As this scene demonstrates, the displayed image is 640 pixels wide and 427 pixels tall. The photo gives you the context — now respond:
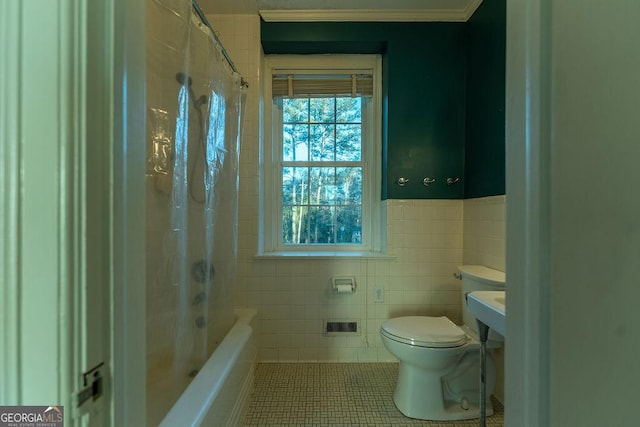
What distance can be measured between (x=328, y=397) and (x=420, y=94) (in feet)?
6.73

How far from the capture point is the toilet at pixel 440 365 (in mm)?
1460

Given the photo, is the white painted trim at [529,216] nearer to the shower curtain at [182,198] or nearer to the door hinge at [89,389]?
the door hinge at [89,389]

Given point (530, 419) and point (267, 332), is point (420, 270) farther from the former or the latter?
point (530, 419)

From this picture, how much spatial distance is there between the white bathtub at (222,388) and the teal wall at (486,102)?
5.34 ft

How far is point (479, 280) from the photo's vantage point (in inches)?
61.3

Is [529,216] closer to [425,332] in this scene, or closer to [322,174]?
[425,332]

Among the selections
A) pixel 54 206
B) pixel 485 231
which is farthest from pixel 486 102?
pixel 54 206

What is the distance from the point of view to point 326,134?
2334 mm

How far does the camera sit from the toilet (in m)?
1.46

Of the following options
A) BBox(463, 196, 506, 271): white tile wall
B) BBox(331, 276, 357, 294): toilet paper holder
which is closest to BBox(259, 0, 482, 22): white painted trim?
BBox(463, 196, 506, 271): white tile wall

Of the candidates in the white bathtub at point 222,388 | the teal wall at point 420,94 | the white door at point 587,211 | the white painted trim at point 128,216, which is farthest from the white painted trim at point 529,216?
the teal wall at point 420,94

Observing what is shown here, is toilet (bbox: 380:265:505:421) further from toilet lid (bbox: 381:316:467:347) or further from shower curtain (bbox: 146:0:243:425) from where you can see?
shower curtain (bbox: 146:0:243:425)

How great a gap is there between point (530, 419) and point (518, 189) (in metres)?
0.37

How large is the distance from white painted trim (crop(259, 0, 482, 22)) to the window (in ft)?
A: 1.73
